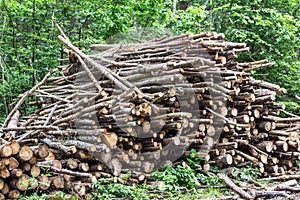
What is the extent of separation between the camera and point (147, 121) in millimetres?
6266

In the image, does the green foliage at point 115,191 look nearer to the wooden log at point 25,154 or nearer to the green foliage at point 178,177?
the green foliage at point 178,177

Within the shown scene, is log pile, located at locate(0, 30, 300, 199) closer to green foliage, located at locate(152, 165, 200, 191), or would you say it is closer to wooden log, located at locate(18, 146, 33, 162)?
wooden log, located at locate(18, 146, 33, 162)

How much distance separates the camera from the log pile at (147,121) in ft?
18.4

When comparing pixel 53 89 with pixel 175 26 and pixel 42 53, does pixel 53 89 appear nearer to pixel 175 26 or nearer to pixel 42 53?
pixel 42 53

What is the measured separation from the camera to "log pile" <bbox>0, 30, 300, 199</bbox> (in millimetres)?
5617

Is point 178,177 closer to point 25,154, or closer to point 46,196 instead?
point 46,196

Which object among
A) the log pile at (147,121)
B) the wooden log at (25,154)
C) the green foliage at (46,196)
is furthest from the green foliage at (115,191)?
the wooden log at (25,154)

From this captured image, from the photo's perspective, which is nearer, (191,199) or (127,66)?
(191,199)

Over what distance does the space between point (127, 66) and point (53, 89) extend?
6.54 ft

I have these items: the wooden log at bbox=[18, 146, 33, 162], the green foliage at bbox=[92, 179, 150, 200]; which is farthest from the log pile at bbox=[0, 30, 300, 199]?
the green foliage at bbox=[92, 179, 150, 200]

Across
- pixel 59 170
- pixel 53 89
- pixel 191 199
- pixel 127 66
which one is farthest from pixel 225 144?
pixel 53 89

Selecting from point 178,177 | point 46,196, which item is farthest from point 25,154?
point 178,177

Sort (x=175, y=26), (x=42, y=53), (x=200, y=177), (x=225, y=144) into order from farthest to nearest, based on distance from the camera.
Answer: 1. (x=175, y=26)
2. (x=42, y=53)
3. (x=225, y=144)
4. (x=200, y=177)

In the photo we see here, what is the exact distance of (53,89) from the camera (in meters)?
8.18
